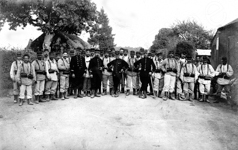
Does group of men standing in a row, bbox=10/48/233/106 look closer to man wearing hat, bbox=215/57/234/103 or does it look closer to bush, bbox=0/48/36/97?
man wearing hat, bbox=215/57/234/103

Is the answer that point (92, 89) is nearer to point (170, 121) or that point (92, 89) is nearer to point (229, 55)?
point (170, 121)

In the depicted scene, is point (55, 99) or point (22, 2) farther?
point (22, 2)

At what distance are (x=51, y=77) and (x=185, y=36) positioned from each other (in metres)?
40.8

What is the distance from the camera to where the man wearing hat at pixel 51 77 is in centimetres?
772

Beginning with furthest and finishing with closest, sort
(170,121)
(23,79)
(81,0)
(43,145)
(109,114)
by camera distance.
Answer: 1. (81,0)
2. (23,79)
3. (109,114)
4. (170,121)
5. (43,145)

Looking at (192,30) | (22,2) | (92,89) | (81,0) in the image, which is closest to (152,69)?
(92,89)

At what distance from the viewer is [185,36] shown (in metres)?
43.3

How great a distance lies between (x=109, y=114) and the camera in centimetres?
646

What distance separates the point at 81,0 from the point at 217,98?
16439mm

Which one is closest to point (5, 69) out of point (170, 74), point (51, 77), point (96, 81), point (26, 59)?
point (26, 59)

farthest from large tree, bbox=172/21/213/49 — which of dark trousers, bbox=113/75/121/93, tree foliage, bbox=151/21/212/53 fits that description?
dark trousers, bbox=113/75/121/93

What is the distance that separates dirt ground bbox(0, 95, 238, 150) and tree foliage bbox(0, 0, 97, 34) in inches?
526

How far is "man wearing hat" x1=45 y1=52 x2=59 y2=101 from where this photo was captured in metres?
7.72

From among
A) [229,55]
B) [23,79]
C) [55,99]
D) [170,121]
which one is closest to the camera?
[170,121]
